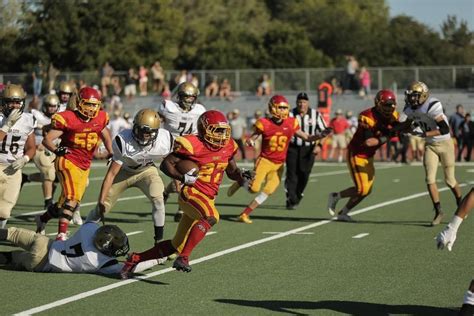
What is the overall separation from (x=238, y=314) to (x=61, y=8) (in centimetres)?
4403

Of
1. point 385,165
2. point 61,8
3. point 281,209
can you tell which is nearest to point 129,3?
point 61,8

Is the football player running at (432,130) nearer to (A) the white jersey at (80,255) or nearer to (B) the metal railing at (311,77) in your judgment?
(A) the white jersey at (80,255)

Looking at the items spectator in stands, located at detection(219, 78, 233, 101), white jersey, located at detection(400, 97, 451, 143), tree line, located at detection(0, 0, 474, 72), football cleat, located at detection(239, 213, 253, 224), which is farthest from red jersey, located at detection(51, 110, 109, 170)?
tree line, located at detection(0, 0, 474, 72)

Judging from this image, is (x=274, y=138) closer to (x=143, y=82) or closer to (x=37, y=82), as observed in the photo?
(x=37, y=82)

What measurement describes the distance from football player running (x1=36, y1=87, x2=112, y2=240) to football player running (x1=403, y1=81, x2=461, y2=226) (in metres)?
4.09

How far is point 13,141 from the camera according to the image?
10.0 meters

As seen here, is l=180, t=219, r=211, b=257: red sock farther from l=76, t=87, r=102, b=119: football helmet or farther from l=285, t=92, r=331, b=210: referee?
l=285, t=92, r=331, b=210: referee

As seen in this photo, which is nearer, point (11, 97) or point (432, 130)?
point (11, 97)

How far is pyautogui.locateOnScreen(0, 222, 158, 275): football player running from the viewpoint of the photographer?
823 cm

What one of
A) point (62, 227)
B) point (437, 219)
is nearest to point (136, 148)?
point (62, 227)

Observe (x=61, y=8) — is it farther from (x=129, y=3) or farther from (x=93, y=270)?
(x=93, y=270)

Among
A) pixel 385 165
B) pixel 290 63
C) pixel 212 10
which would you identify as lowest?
→ pixel 385 165

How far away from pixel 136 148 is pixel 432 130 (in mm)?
4277

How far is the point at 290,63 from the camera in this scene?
176 feet
